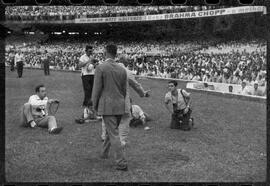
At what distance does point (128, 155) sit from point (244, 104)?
7015 mm

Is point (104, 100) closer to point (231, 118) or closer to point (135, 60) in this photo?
point (231, 118)

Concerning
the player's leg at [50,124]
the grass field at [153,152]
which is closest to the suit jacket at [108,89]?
the grass field at [153,152]

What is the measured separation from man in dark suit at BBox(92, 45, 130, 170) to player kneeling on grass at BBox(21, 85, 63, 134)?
2.65 m

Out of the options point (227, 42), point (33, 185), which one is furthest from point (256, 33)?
point (33, 185)

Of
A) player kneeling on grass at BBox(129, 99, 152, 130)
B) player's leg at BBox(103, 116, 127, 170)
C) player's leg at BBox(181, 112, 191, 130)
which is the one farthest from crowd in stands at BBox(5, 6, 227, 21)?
player's leg at BBox(103, 116, 127, 170)

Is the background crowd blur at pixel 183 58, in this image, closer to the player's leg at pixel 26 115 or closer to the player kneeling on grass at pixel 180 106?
the player kneeling on grass at pixel 180 106

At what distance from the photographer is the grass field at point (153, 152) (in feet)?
17.2

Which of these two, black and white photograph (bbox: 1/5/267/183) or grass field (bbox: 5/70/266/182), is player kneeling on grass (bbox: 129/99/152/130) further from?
grass field (bbox: 5/70/266/182)

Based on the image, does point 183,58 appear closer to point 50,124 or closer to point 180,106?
point 180,106

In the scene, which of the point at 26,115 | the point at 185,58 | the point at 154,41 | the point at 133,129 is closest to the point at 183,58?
the point at 185,58

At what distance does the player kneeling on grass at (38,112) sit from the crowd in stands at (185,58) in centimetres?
231

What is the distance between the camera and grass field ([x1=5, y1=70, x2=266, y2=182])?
17.2 ft

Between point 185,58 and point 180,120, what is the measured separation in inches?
737

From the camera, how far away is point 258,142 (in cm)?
731
